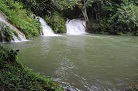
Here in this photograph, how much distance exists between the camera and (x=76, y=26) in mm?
28375

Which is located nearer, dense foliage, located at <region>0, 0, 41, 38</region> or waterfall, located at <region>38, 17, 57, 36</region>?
dense foliage, located at <region>0, 0, 41, 38</region>

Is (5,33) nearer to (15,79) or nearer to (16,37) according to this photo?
(16,37)

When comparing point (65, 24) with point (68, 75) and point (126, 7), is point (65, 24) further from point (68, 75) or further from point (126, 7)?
point (68, 75)

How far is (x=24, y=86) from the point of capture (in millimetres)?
5426

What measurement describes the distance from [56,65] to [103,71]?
1.75m

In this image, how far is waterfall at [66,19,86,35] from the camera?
1093 inches

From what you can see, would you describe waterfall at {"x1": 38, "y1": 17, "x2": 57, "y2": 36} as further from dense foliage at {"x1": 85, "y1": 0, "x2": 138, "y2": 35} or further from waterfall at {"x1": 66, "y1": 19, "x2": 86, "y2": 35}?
dense foliage at {"x1": 85, "y1": 0, "x2": 138, "y2": 35}

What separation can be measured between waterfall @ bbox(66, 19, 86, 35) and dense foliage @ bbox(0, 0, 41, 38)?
19.5 feet

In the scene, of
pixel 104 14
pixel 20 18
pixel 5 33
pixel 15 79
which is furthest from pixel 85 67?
pixel 104 14

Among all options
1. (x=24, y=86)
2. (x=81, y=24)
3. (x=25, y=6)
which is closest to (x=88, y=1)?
Answer: (x=81, y=24)

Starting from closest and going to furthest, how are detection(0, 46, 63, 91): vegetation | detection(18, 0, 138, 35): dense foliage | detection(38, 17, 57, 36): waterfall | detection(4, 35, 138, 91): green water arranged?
detection(0, 46, 63, 91): vegetation → detection(4, 35, 138, 91): green water → detection(38, 17, 57, 36): waterfall → detection(18, 0, 138, 35): dense foliage

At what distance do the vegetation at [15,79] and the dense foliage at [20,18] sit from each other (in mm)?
12169

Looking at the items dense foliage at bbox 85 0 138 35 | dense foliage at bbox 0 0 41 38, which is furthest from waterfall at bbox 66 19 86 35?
dense foliage at bbox 0 0 41 38

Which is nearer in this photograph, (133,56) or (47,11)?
(133,56)
